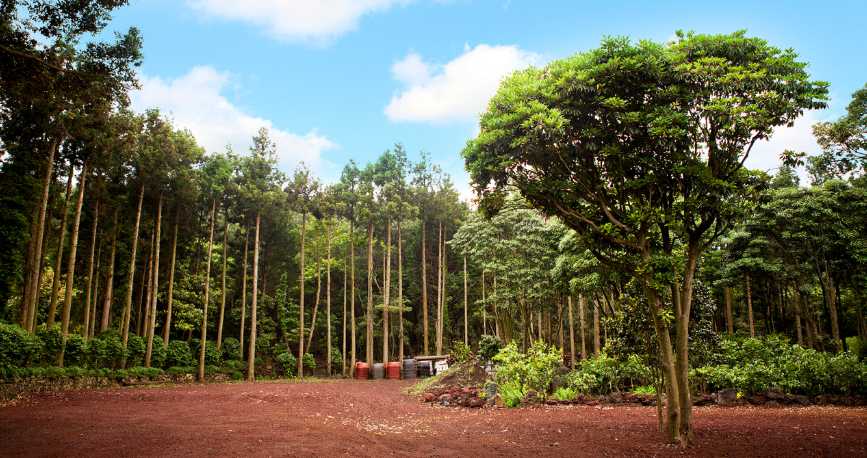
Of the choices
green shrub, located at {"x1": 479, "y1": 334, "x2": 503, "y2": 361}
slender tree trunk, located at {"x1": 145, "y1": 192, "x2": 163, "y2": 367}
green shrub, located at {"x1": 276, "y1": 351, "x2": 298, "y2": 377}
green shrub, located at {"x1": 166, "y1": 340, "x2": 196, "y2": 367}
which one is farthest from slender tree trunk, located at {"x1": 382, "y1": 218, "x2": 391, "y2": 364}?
slender tree trunk, located at {"x1": 145, "y1": 192, "x2": 163, "y2": 367}

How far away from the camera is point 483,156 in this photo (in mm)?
8484

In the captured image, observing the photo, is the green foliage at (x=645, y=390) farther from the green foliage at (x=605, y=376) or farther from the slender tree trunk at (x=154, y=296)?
the slender tree trunk at (x=154, y=296)

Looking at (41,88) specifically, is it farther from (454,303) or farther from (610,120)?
(454,303)

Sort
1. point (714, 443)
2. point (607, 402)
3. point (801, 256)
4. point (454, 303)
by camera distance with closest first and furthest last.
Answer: point (714, 443), point (607, 402), point (801, 256), point (454, 303)

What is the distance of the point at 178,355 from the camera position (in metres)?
21.2

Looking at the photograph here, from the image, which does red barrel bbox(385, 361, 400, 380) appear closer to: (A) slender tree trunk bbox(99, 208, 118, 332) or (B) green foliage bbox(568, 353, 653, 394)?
(A) slender tree trunk bbox(99, 208, 118, 332)

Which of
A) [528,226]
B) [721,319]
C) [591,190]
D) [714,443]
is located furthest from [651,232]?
[721,319]

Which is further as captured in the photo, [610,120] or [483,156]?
[483,156]

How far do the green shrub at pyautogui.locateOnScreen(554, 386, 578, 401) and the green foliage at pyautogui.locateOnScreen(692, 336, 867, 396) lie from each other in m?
3.21

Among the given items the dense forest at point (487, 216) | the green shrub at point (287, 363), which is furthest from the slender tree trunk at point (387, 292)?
the green shrub at point (287, 363)

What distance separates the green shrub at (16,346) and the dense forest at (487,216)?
0.21 ft

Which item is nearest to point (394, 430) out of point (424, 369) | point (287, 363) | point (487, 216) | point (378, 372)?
point (487, 216)

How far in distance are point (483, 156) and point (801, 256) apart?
55.1 feet

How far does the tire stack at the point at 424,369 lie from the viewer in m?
25.3
